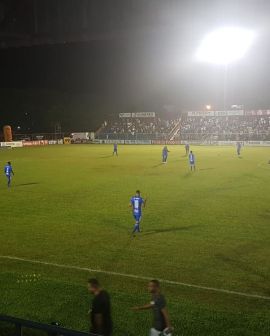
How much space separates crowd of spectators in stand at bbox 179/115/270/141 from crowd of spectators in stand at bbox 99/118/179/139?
3.31 m

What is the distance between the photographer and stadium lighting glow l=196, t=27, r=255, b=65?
2419 inches

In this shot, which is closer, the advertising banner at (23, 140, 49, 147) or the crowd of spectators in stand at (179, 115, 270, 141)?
the crowd of spectators in stand at (179, 115, 270, 141)

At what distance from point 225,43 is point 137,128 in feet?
91.9

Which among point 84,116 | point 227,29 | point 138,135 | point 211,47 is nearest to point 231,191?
point 227,29

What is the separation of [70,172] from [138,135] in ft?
147

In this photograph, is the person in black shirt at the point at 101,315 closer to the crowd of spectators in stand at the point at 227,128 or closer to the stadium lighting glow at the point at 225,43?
the stadium lighting glow at the point at 225,43

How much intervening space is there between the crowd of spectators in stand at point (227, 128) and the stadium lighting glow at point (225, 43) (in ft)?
42.5

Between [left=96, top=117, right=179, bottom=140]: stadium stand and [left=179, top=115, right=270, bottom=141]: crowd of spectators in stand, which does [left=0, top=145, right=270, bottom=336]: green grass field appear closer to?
[left=179, top=115, right=270, bottom=141]: crowd of spectators in stand

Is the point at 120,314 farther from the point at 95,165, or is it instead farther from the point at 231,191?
the point at 95,165

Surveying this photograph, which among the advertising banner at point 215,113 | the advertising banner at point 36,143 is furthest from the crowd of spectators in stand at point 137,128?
the advertising banner at point 36,143

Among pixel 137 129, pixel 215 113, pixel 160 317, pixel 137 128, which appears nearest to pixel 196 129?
pixel 215 113

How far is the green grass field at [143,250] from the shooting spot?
9781 millimetres

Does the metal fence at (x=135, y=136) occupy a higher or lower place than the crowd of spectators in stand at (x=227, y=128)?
lower

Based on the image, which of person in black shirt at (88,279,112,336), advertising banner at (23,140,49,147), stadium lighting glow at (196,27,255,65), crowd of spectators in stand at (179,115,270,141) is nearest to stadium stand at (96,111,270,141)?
crowd of spectators in stand at (179,115,270,141)
